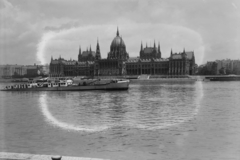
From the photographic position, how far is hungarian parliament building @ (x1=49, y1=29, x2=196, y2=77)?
77.9m

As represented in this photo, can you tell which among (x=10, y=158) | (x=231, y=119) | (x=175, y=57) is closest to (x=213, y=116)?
(x=231, y=119)

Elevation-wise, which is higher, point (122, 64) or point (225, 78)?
point (122, 64)

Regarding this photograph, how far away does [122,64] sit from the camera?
3265 inches

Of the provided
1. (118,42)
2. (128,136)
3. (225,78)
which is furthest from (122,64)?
(128,136)

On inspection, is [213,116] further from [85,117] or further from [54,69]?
[54,69]

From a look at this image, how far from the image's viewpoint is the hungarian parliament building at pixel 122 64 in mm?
77938

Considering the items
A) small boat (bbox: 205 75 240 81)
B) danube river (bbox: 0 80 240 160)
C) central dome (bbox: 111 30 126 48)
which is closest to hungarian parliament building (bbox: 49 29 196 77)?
central dome (bbox: 111 30 126 48)

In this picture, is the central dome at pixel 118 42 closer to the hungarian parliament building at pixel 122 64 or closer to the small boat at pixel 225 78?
the hungarian parliament building at pixel 122 64

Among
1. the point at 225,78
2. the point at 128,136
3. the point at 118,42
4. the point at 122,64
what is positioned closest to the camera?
the point at 128,136

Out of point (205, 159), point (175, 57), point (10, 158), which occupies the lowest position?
point (205, 159)

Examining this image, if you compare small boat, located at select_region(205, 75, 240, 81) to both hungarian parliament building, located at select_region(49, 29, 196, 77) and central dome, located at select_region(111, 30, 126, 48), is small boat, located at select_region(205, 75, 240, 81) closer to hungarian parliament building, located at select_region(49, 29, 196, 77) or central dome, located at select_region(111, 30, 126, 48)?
hungarian parliament building, located at select_region(49, 29, 196, 77)

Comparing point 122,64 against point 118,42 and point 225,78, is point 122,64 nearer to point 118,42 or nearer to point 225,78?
point 118,42

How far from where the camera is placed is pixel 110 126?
10.0 meters

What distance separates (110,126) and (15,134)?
309cm
